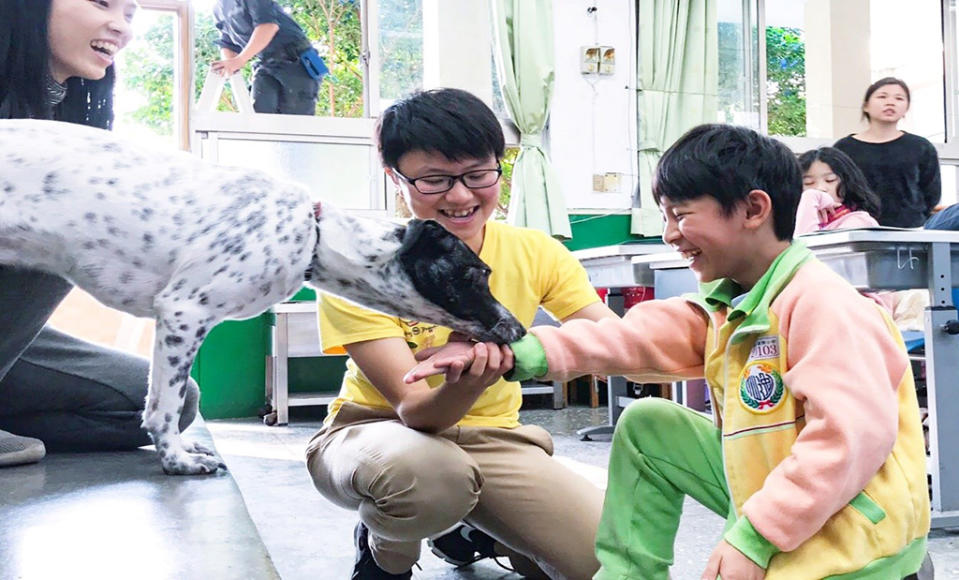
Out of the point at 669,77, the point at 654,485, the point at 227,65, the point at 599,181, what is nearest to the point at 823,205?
the point at 654,485

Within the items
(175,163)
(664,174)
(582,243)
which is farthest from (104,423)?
(582,243)

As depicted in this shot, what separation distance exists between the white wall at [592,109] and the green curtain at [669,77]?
85 millimetres

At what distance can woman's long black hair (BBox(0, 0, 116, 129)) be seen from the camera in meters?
1.34

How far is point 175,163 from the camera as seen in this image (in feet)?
4.78

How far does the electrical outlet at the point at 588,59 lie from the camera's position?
224 inches

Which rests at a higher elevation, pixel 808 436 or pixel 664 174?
pixel 664 174

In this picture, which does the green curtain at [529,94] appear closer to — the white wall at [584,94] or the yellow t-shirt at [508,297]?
the white wall at [584,94]

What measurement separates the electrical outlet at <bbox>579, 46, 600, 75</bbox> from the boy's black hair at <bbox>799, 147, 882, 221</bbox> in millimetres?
2491

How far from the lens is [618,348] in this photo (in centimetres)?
130

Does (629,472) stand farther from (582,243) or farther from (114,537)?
(582,243)

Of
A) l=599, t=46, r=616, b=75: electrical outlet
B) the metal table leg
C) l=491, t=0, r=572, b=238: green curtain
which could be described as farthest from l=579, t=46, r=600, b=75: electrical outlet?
the metal table leg

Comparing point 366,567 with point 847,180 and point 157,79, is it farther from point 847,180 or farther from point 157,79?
point 157,79

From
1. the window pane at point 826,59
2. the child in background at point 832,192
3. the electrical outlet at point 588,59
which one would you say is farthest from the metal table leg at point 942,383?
the window pane at point 826,59

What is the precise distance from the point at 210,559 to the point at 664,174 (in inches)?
31.1
